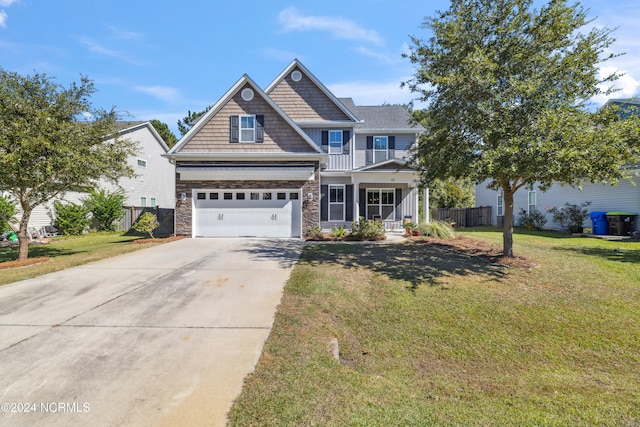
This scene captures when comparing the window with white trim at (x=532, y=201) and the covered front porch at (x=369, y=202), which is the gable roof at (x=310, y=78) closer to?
the covered front porch at (x=369, y=202)

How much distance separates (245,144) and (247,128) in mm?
771

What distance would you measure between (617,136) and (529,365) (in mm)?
5813

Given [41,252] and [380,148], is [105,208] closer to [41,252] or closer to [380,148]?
[41,252]

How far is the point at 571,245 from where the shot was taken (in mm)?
12195

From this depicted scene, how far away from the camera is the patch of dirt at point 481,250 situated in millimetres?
8578

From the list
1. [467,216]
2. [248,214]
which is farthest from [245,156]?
[467,216]

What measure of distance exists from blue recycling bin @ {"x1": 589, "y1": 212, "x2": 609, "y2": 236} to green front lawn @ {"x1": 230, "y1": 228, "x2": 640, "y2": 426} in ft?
30.2

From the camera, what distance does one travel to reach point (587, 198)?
17.1m

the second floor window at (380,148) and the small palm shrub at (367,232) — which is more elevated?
the second floor window at (380,148)

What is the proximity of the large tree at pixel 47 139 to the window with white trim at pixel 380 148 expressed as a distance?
1311cm

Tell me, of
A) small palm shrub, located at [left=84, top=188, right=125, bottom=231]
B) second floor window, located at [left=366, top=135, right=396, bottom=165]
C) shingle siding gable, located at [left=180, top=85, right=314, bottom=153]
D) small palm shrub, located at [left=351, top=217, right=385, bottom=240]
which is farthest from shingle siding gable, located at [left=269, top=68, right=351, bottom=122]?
small palm shrub, located at [left=84, top=188, right=125, bottom=231]

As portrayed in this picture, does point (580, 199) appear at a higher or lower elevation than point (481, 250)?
higher

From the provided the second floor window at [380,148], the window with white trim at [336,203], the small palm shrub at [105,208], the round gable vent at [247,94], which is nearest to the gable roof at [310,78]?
the second floor window at [380,148]

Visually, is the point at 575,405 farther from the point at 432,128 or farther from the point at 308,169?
the point at 308,169
